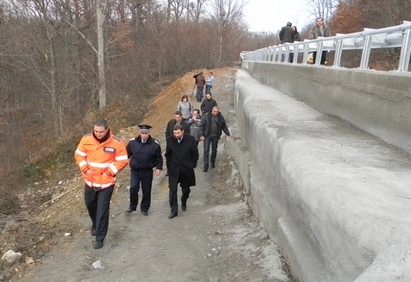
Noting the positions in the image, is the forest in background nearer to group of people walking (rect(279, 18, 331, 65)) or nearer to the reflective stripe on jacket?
group of people walking (rect(279, 18, 331, 65))

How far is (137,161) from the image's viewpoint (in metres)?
6.74

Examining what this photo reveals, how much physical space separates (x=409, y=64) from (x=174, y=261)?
4022mm

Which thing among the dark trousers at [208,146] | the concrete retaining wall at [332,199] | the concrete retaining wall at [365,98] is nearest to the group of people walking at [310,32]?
the concrete retaining wall at [365,98]

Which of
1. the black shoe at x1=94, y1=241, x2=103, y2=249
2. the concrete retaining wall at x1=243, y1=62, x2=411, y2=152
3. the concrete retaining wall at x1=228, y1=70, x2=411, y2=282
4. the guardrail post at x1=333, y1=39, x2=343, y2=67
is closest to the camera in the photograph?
the concrete retaining wall at x1=228, y1=70, x2=411, y2=282

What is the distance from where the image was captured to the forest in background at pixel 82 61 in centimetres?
2178

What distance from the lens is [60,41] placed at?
29.6 metres

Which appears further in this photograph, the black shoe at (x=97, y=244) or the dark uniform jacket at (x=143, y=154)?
the dark uniform jacket at (x=143, y=154)

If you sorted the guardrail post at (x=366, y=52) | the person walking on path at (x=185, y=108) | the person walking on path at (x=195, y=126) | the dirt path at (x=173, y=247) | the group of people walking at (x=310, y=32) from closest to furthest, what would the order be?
the dirt path at (x=173, y=247) < the guardrail post at (x=366, y=52) < the person walking on path at (x=195, y=126) < the group of people walking at (x=310, y=32) < the person walking on path at (x=185, y=108)

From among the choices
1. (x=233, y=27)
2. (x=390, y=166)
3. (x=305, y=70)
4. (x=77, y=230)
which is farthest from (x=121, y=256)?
(x=233, y=27)

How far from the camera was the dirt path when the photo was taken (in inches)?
192

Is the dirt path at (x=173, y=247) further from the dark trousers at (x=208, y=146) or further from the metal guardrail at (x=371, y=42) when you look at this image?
the metal guardrail at (x=371, y=42)

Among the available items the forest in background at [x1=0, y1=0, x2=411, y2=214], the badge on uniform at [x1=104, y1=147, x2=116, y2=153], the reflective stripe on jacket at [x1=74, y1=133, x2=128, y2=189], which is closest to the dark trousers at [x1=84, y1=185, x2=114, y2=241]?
the reflective stripe on jacket at [x1=74, y1=133, x2=128, y2=189]

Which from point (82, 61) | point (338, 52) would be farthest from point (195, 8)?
point (338, 52)

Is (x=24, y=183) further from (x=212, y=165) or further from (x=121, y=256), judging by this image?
(x=121, y=256)
